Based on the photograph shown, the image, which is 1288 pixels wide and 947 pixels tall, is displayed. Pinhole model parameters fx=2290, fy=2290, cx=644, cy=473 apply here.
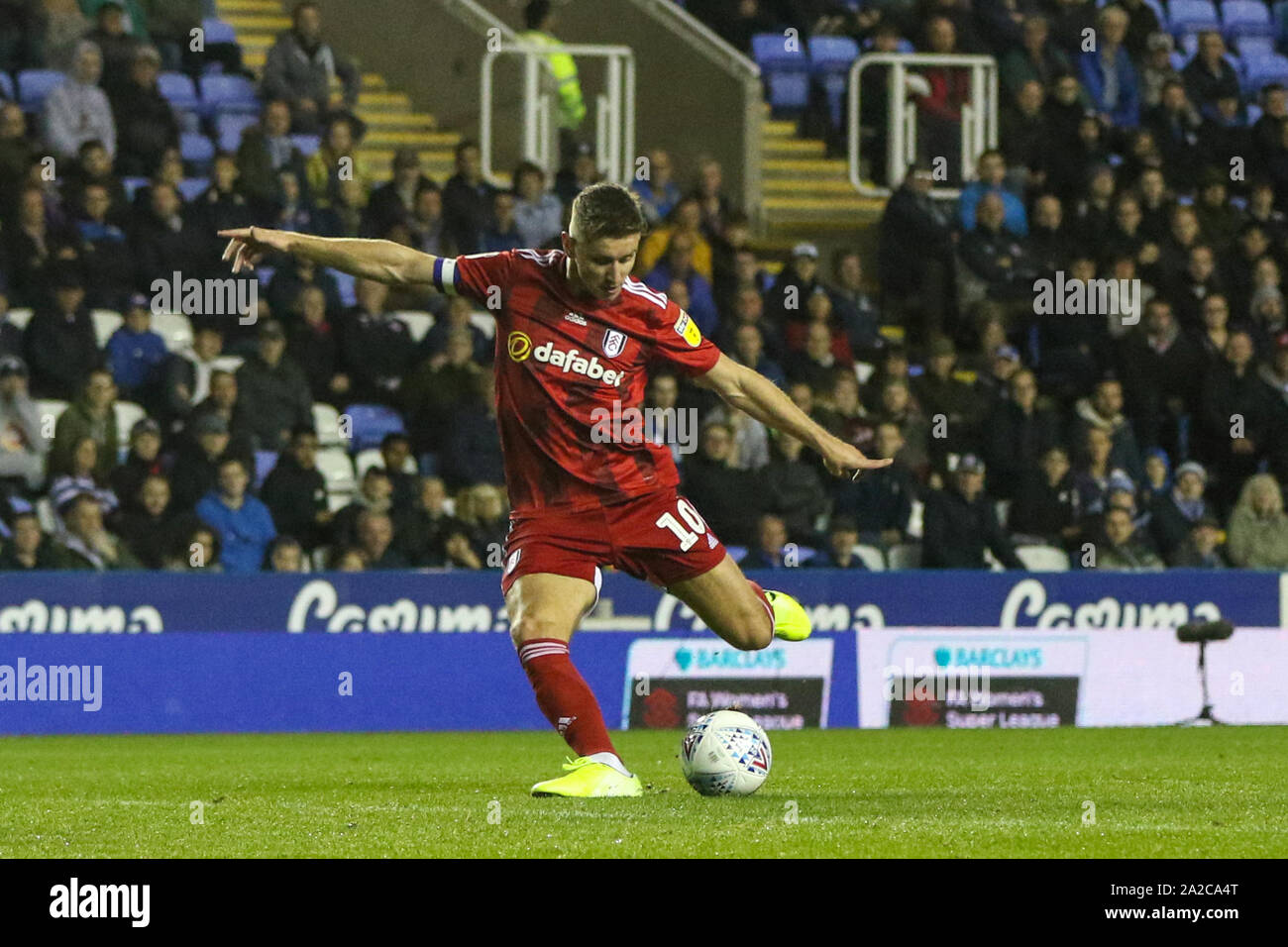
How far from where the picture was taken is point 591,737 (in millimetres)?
8508

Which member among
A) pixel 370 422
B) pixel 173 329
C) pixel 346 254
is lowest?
pixel 370 422

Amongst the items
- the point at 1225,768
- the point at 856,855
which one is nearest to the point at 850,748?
the point at 1225,768

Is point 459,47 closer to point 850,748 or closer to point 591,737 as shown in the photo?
point 850,748

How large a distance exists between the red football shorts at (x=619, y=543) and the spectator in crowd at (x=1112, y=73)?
13.6 m

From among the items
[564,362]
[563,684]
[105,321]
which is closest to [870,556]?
[105,321]

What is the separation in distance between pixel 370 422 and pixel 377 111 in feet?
15.7

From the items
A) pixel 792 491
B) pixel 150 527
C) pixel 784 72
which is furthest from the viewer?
pixel 784 72

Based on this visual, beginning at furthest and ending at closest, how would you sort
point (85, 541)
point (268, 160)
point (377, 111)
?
point (377, 111) < point (268, 160) < point (85, 541)

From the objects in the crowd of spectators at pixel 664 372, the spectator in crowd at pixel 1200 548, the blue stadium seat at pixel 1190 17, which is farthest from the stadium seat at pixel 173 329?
the blue stadium seat at pixel 1190 17

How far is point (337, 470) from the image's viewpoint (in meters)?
17.4

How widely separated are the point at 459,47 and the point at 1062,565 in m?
7.43

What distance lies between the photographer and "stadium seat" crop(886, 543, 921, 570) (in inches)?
674

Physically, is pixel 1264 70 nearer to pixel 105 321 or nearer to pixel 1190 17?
pixel 1190 17

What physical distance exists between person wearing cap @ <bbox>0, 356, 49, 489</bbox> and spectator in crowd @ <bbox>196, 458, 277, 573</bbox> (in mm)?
1276
